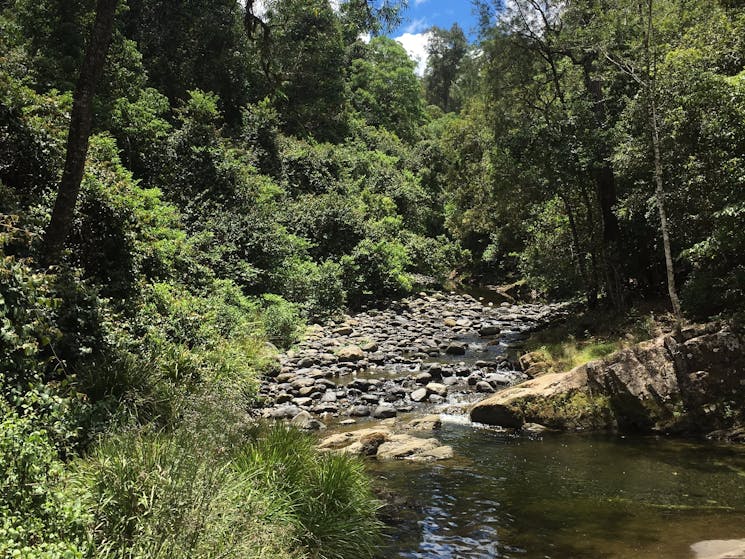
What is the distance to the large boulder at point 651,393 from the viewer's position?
340 inches

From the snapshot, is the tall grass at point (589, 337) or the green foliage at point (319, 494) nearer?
the green foliage at point (319, 494)

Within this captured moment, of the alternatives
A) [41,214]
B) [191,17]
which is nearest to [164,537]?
[41,214]

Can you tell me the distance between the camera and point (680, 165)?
38.3ft

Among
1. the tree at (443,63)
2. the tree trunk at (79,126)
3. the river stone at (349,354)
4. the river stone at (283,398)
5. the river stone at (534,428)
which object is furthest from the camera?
the tree at (443,63)

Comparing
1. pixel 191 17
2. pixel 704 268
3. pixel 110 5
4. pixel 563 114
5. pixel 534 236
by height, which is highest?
pixel 191 17

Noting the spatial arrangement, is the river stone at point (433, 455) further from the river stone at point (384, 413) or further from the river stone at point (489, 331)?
the river stone at point (489, 331)

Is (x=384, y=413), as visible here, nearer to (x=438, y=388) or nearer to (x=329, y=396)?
(x=329, y=396)

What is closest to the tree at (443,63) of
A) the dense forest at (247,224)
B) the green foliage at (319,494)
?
the dense forest at (247,224)

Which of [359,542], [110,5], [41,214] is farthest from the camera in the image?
[41,214]

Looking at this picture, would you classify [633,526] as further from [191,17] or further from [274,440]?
[191,17]

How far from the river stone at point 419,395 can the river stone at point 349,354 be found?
134 inches

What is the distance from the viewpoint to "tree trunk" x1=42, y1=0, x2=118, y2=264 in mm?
6660

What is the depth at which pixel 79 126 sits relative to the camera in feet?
22.2

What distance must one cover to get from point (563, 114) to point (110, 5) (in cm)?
1286
